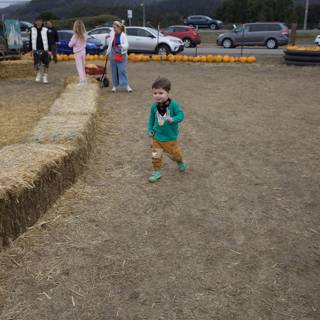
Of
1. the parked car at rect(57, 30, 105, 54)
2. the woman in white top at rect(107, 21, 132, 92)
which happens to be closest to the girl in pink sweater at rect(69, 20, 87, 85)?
the woman in white top at rect(107, 21, 132, 92)

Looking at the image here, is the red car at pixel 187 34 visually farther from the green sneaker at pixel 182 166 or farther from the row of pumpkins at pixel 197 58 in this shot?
the green sneaker at pixel 182 166

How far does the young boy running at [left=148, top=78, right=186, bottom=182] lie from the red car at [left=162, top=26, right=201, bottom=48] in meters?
26.2

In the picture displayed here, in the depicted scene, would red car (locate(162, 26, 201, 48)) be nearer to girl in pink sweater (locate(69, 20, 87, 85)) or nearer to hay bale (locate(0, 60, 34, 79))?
hay bale (locate(0, 60, 34, 79))

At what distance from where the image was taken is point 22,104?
31.6 feet

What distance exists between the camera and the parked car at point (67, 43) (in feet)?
75.0

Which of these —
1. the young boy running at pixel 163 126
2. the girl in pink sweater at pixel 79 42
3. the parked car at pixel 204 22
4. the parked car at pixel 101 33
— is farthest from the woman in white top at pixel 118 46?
the parked car at pixel 204 22

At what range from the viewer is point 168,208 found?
468cm

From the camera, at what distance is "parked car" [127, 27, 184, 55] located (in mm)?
22578

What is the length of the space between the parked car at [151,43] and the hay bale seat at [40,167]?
53.6 feet

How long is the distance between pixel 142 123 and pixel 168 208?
12.7ft

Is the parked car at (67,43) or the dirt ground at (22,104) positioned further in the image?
the parked car at (67,43)

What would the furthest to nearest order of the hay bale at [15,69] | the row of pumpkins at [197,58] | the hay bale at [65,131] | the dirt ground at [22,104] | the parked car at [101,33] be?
the parked car at [101,33], the row of pumpkins at [197,58], the hay bale at [15,69], the dirt ground at [22,104], the hay bale at [65,131]

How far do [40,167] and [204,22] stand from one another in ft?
170

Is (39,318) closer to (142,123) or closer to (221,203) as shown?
(221,203)
